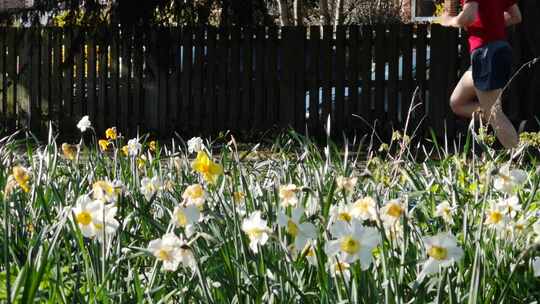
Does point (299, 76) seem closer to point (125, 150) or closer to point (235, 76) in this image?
point (235, 76)

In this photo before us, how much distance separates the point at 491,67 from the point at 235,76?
5737 millimetres

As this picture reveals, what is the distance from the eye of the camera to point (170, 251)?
2.09 m

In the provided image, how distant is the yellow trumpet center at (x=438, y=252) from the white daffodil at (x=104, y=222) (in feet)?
2.18

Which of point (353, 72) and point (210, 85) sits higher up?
point (353, 72)

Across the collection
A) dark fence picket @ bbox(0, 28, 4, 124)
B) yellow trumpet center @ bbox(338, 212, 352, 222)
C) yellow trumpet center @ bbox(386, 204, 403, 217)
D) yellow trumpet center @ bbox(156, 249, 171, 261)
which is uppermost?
yellow trumpet center @ bbox(386, 204, 403, 217)

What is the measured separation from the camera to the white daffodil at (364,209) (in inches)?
90.6

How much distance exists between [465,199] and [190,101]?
375 inches

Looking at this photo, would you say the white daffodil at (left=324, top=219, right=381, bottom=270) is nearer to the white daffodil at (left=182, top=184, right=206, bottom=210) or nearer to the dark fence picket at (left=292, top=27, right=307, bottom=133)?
the white daffodil at (left=182, top=184, right=206, bottom=210)

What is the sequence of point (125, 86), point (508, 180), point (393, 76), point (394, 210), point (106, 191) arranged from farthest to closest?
point (125, 86), point (393, 76), point (508, 180), point (106, 191), point (394, 210)

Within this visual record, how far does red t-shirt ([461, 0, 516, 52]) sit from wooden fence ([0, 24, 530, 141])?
4.66 m

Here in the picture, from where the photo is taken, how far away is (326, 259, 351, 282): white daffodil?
2203mm

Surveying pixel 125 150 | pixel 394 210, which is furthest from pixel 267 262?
pixel 125 150

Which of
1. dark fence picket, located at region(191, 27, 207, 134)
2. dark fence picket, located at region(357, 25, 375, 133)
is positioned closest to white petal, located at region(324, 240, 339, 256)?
dark fence picket, located at region(357, 25, 375, 133)

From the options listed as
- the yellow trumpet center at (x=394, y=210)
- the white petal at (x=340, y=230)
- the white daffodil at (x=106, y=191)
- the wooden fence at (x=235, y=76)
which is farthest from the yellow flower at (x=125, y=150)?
the wooden fence at (x=235, y=76)
